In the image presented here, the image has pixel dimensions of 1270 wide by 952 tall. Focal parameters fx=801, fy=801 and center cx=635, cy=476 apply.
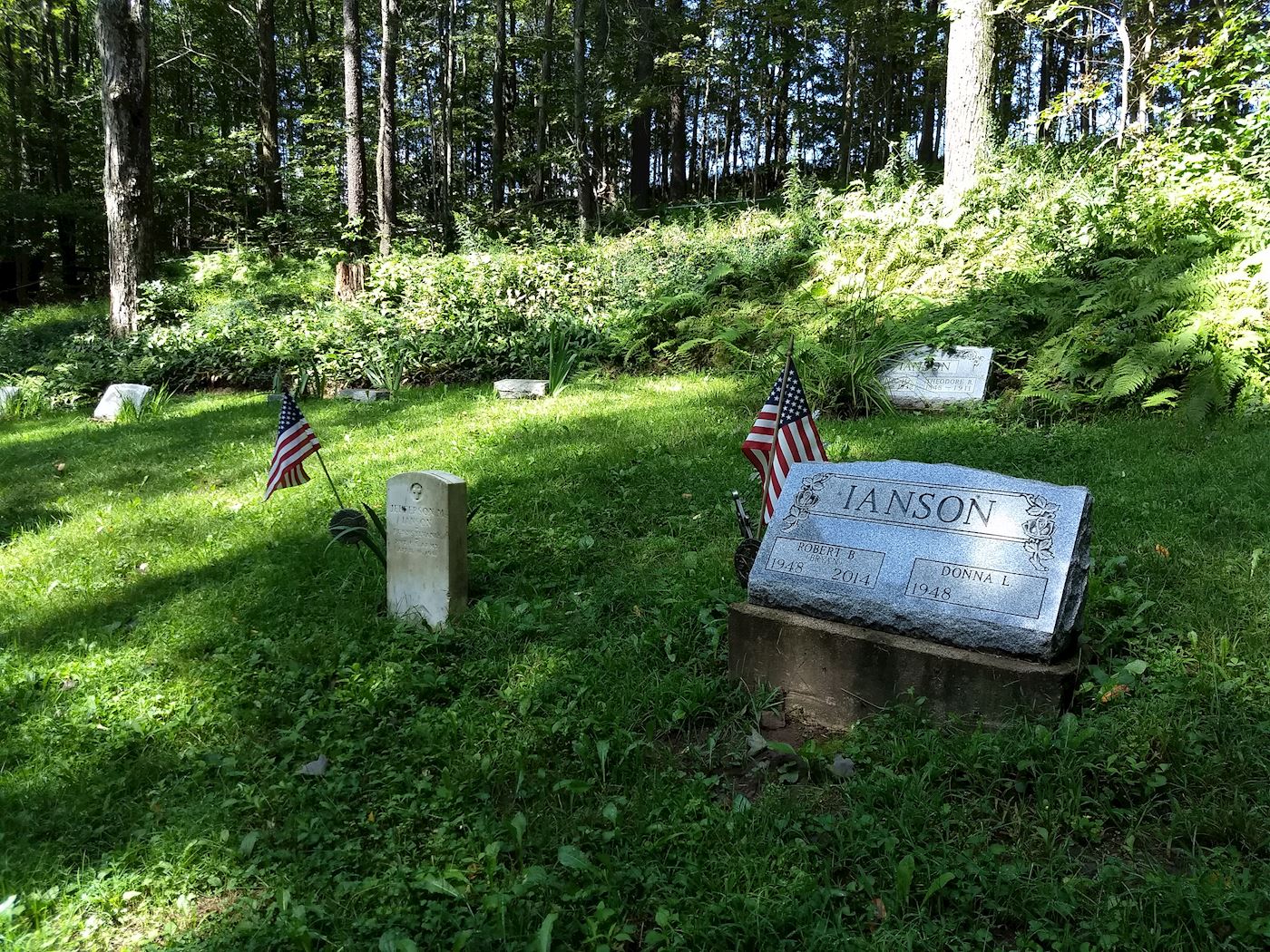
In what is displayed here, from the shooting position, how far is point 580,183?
844 inches

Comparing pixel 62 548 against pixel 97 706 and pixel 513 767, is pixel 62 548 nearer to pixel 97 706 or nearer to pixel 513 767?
pixel 97 706

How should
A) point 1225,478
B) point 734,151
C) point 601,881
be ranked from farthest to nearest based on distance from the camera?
point 734,151
point 1225,478
point 601,881

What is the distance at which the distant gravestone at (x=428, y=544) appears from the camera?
14.0ft

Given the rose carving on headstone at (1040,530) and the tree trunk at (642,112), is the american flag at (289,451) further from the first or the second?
the tree trunk at (642,112)

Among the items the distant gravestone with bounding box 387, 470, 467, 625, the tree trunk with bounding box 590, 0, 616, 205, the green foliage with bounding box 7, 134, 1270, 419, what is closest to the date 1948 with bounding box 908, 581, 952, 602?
the distant gravestone with bounding box 387, 470, 467, 625

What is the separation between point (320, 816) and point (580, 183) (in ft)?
67.7

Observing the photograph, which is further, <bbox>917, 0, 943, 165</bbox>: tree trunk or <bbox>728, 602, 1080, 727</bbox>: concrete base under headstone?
<bbox>917, 0, 943, 165</bbox>: tree trunk

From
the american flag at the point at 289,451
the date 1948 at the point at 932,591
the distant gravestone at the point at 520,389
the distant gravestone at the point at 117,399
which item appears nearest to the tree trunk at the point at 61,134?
the distant gravestone at the point at 117,399

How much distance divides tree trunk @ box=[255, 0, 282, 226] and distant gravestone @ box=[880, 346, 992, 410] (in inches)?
769

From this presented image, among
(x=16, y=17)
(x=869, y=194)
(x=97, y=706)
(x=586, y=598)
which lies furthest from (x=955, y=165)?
(x=16, y=17)

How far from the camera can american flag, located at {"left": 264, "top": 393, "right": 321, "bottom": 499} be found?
15.5 feet

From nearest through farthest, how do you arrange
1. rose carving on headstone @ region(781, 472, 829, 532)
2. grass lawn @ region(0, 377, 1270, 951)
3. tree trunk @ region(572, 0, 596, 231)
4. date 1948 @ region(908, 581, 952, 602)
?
grass lawn @ region(0, 377, 1270, 951) → date 1948 @ region(908, 581, 952, 602) → rose carving on headstone @ region(781, 472, 829, 532) → tree trunk @ region(572, 0, 596, 231)

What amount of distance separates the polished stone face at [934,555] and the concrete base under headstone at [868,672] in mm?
81

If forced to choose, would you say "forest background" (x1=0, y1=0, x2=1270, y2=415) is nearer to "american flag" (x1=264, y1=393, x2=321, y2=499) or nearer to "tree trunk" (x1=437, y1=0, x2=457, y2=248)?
"tree trunk" (x1=437, y1=0, x2=457, y2=248)
